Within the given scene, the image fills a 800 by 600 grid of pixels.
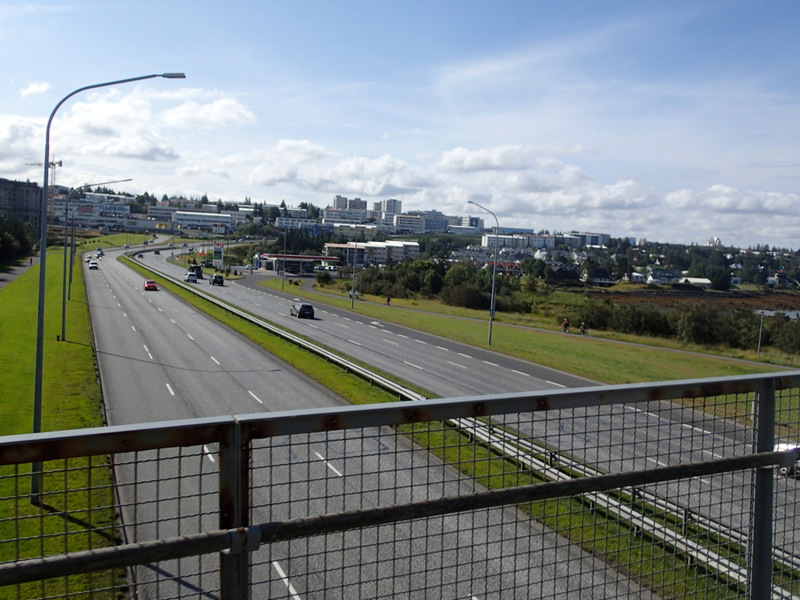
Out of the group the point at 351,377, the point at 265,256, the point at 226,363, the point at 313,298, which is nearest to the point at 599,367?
the point at 351,377

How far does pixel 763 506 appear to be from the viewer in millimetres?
3566

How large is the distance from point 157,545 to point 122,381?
2783 centimetres

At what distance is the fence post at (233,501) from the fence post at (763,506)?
261 cm

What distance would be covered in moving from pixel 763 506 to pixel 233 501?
270 cm

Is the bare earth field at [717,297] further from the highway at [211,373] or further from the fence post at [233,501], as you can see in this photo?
the fence post at [233,501]

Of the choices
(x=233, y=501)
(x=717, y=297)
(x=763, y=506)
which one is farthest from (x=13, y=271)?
(x=717, y=297)

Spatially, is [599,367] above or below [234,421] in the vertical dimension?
below

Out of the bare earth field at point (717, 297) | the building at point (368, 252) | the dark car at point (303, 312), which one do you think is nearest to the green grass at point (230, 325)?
the dark car at point (303, 312)

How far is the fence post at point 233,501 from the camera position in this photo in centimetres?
237

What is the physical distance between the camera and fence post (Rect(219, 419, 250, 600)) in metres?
2.37

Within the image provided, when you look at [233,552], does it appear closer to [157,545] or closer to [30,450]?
[157,545]

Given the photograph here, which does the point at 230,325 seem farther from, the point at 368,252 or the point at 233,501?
the point at 368,252

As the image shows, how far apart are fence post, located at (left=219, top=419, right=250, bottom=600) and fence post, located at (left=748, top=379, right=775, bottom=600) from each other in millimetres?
2607

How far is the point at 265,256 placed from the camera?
144 metres
